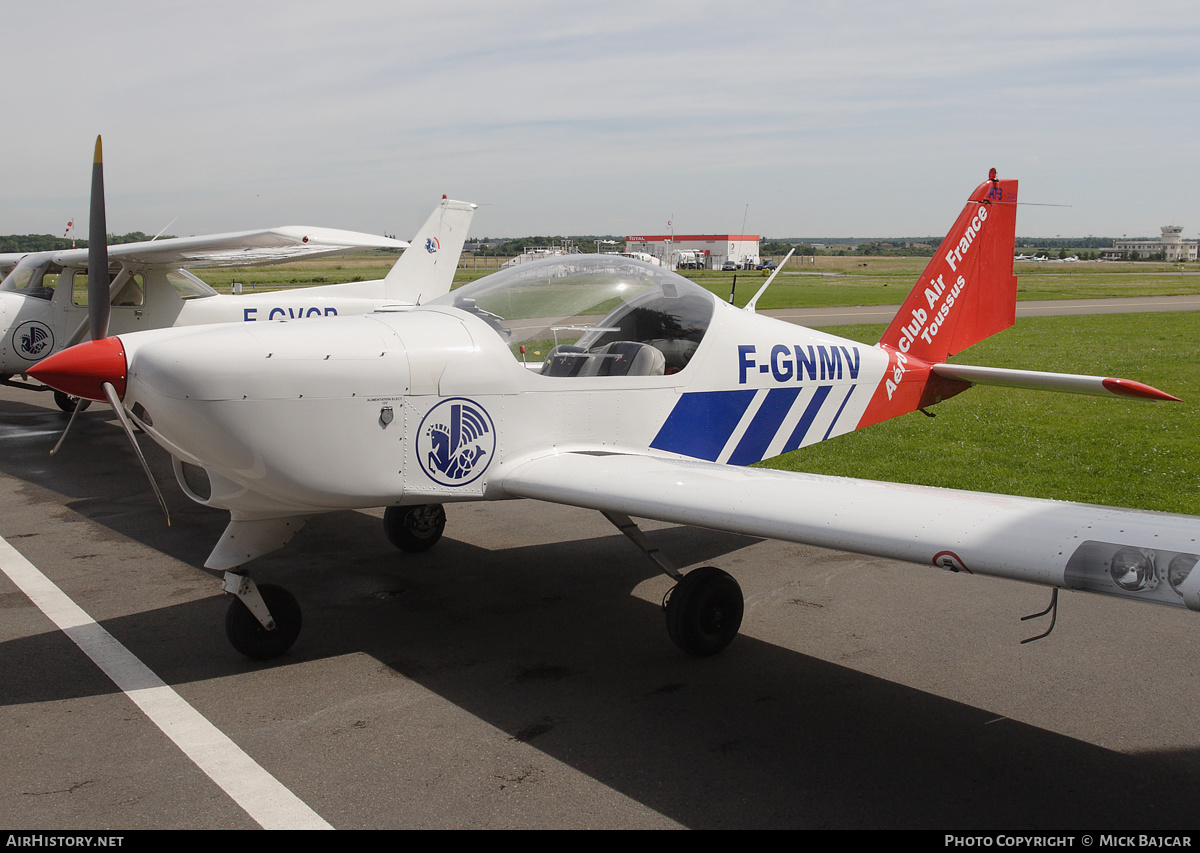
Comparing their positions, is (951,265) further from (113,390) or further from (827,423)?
(113,390)

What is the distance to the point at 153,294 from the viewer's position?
12.6 m

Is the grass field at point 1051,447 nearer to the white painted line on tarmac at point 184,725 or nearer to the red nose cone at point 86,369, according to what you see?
the white painted line on tarmac at point 184,725

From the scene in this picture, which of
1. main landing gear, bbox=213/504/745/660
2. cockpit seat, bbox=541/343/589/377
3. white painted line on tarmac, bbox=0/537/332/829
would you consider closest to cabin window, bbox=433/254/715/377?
cockpit seat, bbox=541/343/589/377

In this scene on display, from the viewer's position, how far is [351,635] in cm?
521

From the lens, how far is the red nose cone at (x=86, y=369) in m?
4.22

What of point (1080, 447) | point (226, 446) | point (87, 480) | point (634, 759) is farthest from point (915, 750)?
point (87, 480)

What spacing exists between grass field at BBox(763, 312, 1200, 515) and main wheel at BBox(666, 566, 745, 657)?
4085mm

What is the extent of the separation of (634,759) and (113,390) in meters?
2.96

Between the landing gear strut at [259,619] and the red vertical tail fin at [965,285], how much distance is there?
494 centimetres

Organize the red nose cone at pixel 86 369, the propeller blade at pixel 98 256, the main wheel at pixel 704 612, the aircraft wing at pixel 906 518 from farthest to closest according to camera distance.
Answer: the propeller blade at pixel 98 256 < the main wheel at pixel 704 612 < the red nose cone at pixel 86 369 < the aircraft wing at pixel 906 518

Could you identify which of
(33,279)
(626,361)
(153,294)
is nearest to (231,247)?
(153,294)

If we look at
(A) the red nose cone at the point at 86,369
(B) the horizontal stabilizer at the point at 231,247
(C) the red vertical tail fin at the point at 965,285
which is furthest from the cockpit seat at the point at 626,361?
(B) the horizontal stabilizer at the point at 231,247

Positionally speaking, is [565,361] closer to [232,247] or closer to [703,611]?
[703,611]

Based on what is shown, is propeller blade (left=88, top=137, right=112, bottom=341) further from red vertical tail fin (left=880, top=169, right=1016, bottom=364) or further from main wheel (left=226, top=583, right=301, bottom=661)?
red vertical tail fin (left=880, top=169, right=1016, bottom=364)
